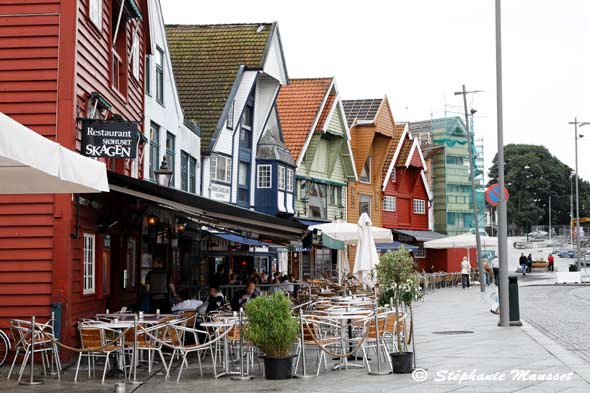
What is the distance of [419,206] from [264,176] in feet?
88.8

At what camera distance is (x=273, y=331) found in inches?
489

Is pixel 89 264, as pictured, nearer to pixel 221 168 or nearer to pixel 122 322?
pixel 122 322

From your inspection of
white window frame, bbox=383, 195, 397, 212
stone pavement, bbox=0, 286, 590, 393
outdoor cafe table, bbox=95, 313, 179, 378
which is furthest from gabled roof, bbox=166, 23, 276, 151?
white window frame, bbox=383, 195, 397, 212

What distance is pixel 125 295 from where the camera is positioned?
19.3m

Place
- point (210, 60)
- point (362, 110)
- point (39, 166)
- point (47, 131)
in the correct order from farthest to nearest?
point (362, 110) < point (210, 60) < point (47, 131) < point (39, 166)

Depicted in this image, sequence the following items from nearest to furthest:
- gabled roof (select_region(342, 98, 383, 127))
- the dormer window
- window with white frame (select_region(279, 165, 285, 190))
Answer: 1. window with white frame (select_region(279, 165, 285, 190))
2. gabled roof (select_region(342, 98, 383, 127))
3. the dormer window

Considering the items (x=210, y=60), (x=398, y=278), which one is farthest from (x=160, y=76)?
(x=398, y=278)

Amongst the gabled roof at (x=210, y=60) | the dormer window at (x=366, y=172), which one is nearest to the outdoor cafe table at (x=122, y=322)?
the gabled roof at (x=210, y=60)

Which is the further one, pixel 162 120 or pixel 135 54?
pixel 162 120

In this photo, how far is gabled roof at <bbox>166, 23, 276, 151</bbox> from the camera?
34781 millimetres

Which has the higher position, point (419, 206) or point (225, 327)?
point (419, 206)

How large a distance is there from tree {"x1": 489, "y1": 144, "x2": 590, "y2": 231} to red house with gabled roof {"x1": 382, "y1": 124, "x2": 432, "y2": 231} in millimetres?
69395

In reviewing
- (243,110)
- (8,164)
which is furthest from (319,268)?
(8,164)

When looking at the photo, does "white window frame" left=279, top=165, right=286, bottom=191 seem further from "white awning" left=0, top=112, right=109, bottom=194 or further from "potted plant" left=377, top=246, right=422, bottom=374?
"white awning" left=0, top=112, right=109, bottom=194
